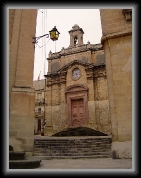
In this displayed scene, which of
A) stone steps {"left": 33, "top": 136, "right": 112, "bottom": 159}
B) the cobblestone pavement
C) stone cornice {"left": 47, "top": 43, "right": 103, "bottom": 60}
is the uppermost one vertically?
stone cornice {"left": 47, "top": 43, "right": 103, "bottom": 60}

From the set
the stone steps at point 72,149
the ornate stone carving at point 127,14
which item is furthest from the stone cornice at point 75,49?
the ornate stone carving at point 127,14

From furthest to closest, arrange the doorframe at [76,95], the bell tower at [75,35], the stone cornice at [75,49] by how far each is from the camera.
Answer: the bell tower at [75,35], the stone cornice at [75,49], the doorframe at [76,95]

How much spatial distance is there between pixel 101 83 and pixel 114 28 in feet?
45.0

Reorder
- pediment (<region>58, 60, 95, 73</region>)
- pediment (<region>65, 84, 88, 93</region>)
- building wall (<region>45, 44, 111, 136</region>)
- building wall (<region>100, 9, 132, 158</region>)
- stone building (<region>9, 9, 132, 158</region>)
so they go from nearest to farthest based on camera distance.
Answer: building wall (<region>100, 9, 132, 158</region>) → stone building (<region>9, 9, 132, 158</region>) → building wall (<region>45, 44, 111, 136</region>) → pediment (<region>65, 84, 88, 93</region>) → pediment (<region>58, 60, 95, 73</region>)

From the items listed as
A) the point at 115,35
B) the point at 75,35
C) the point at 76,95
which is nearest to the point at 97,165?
the point at 115,35

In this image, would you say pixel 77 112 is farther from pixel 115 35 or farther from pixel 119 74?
pixel 115 35

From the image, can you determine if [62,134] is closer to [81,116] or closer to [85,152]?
[81,116]

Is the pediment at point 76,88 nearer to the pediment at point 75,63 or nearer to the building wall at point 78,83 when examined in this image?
the building wall at point 78,83

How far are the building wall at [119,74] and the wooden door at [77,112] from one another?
1396 centimetres

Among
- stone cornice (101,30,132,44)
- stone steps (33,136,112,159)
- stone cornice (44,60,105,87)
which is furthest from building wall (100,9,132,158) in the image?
stone cornice (44,60,105,87)

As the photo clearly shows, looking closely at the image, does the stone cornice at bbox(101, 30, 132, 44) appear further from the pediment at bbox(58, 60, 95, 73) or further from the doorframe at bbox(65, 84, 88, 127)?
the pediment at bbox(58, 60, 95, 73)

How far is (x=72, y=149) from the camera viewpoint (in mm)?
9336

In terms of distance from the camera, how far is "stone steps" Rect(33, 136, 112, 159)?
8.55 m

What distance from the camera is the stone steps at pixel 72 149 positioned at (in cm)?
855
